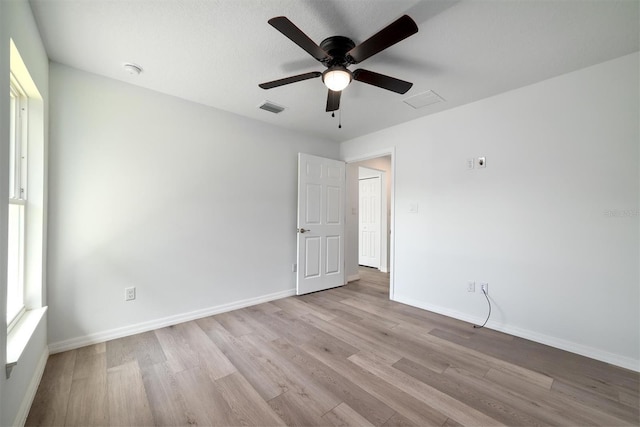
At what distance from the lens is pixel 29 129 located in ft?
6.40

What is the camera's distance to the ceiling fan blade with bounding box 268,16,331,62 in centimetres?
137

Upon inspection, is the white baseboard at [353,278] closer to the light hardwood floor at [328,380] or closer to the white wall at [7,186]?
the light hardwood floor at [328,380]

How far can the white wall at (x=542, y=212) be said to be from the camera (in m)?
2.12

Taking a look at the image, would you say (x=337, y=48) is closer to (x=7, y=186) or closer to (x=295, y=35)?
(x=295, y=35)

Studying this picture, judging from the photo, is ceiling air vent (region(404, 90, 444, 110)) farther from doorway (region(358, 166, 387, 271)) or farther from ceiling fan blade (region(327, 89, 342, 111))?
doorway (region(358, 166, 387, 271))

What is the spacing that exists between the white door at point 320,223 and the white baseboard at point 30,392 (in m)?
2.50

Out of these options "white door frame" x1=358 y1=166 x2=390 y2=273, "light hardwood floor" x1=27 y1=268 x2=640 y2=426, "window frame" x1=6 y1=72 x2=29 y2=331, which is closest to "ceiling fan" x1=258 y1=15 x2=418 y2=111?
"window frame" x1=6 y1=72 x2=29 y2=331

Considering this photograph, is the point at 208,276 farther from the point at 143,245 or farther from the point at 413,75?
the point at 413,75

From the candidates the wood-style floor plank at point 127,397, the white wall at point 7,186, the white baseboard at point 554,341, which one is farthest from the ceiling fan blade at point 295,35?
the white baseboard at point 554,341

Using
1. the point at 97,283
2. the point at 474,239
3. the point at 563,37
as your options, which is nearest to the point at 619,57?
the point at 563,37

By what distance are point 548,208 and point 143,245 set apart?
12.9ft

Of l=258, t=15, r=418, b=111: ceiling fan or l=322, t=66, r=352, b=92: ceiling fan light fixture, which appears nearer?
l=258, t=15, r=418, b=111: ceiling fan

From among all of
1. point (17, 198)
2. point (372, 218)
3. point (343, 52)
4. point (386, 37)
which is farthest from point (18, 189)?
point (372, 218)

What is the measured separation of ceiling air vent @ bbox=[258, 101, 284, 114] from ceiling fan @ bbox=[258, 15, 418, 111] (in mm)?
994
